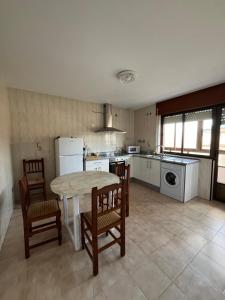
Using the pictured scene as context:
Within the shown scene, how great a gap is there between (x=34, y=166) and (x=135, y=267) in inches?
111

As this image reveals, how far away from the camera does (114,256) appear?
1.65 metres

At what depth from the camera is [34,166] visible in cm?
319

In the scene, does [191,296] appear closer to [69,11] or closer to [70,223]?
[70,223]

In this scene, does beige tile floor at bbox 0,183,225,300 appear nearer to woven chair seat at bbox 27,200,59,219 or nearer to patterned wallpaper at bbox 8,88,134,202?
woven chair seat at bbox 27,200,59,219

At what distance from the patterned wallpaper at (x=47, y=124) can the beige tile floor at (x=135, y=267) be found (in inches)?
60.4

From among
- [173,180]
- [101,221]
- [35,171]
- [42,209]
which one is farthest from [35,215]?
[173,180]

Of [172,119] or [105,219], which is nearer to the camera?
[105,219]

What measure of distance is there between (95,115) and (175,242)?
11.4ft

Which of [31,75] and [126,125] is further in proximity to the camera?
[126,125]

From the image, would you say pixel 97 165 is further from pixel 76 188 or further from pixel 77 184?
pixel 76 188

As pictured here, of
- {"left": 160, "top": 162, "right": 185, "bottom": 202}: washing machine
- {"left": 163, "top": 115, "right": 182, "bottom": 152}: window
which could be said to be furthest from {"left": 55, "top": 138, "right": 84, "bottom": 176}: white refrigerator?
{"left": 163, "top": 115, "right": 182, "bottom": 152}: window

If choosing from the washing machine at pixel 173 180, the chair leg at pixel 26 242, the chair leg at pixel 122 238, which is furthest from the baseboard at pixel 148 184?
the chair leg at pixel 26 242

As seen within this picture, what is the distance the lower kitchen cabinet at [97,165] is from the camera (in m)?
3.41

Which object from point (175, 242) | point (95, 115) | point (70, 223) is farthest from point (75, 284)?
point (95, 115)
